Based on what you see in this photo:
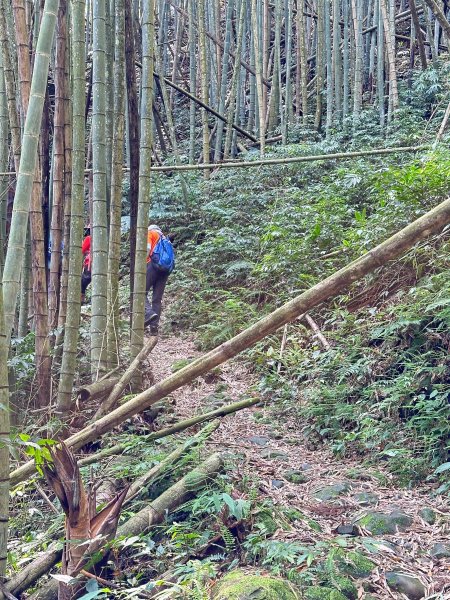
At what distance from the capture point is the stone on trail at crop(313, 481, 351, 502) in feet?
10.5

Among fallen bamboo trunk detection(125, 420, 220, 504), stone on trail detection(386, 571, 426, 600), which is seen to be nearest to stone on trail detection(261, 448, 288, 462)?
fallen bamboo trunk detection(125, 420, 220, 504)

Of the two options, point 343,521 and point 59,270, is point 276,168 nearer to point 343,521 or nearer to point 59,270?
point 59,270

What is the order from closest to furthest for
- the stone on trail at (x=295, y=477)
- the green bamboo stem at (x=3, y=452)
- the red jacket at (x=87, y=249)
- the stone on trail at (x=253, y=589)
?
the green bamboo stem at (x=3, y=452) → the stone on trail at (x=253, y=589) → the stone on trail at (x=295, y=477) → the red jacket at (x=87, y=249)

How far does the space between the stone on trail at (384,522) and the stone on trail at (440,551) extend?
200mm

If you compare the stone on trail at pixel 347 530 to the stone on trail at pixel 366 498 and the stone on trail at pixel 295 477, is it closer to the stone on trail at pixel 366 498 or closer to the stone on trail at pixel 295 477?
the stone on trail at pixel 366 498

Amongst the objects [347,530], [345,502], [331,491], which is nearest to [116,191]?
[331,491]

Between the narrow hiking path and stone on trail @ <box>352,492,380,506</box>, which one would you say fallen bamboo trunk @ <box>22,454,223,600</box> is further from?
stone on trail @ <box>352,492,380,506</box>

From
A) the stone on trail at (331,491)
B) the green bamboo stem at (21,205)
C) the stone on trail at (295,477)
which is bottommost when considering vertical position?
the stone on trail at (295,477)

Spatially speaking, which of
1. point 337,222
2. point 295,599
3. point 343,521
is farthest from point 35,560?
point 337,222

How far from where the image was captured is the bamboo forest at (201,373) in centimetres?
249

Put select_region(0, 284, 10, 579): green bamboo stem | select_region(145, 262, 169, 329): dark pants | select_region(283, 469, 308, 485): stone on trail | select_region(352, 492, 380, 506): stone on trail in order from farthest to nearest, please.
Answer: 1. select_region(145, 262, 169, 329): dark pants
2. select_region(283, 469, 308, 485): stone on trail
3. select_region(352, 492, 380, 506): stone on trail
4. select_region(0, 284, 10, 579): green bamboo stem

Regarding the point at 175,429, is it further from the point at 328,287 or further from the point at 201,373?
the point at 328,287

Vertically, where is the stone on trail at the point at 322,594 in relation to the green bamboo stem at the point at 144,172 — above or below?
below

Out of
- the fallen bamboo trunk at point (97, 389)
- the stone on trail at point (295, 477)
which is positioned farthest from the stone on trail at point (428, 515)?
the fallen bamboo trunk at point (97, 389)
